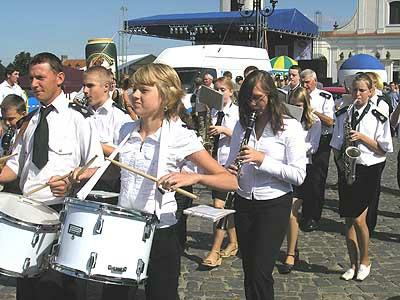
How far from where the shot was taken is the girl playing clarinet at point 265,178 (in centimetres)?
402

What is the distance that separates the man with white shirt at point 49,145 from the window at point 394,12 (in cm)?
7111

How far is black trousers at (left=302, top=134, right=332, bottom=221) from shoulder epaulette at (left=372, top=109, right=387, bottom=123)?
1979 mm

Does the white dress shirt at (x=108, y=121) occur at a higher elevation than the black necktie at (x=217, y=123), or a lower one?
higher

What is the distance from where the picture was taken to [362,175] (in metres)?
5.81

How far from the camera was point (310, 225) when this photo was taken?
7.89 meters

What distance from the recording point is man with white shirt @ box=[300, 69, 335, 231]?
7.79 metres

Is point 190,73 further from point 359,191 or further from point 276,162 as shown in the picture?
point 276,162

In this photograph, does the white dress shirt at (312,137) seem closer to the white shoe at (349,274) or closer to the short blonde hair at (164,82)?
the white shoe at (349,274)

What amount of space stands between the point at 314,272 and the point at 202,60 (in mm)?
10437

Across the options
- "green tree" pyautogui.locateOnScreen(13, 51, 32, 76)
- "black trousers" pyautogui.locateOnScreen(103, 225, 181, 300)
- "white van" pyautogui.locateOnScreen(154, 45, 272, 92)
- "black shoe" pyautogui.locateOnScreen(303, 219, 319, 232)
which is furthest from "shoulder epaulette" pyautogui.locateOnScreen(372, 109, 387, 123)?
"green tree" pyautogui.locateOnScreen(13, 51, 32, 76)

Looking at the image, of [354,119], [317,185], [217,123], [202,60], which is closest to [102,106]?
[217,123]

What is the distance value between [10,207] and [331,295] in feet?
10.1

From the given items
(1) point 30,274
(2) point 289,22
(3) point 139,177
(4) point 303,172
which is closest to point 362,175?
(4) point 303,172

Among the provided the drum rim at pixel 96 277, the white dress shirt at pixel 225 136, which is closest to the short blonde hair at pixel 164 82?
the drum rim at pixel 96 277
